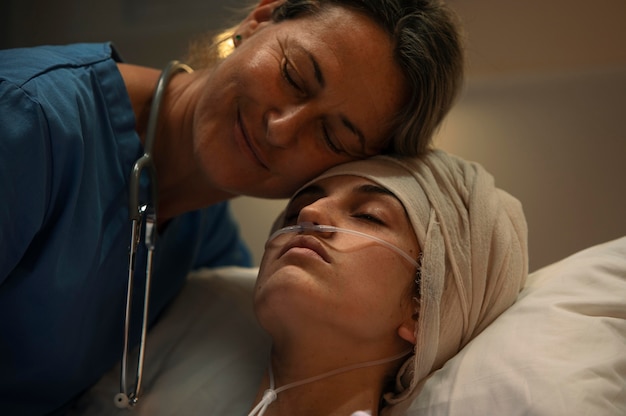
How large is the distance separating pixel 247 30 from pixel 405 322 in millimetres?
711

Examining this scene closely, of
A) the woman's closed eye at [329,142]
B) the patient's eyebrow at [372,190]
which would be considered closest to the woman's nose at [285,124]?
the woman's closed eye at [329,142]

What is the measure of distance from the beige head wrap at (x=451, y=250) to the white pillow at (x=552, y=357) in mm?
40

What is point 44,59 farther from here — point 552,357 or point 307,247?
point 552,357

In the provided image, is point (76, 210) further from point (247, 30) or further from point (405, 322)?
point (405, 322)

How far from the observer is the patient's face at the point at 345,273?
3.52 ft

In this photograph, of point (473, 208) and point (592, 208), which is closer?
point (473, 208)

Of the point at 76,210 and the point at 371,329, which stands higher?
the point at 76,210

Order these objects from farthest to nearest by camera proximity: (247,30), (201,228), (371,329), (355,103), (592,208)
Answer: (201,228) → (592,208) → (247,30) → (355,103) → (371,329)

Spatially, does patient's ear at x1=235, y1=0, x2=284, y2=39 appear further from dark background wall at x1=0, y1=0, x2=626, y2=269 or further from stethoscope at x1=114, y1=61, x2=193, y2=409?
dark background wall at x1=0, y1=0, x2=626, y2=269

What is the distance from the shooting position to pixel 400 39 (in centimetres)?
123

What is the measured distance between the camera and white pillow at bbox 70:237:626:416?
0.99m

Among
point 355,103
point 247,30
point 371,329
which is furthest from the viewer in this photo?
point 247,30

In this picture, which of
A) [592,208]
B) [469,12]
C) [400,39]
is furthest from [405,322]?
[469,12]

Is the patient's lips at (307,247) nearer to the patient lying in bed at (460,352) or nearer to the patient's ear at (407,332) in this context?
the patient lying in bed at (460,352)
